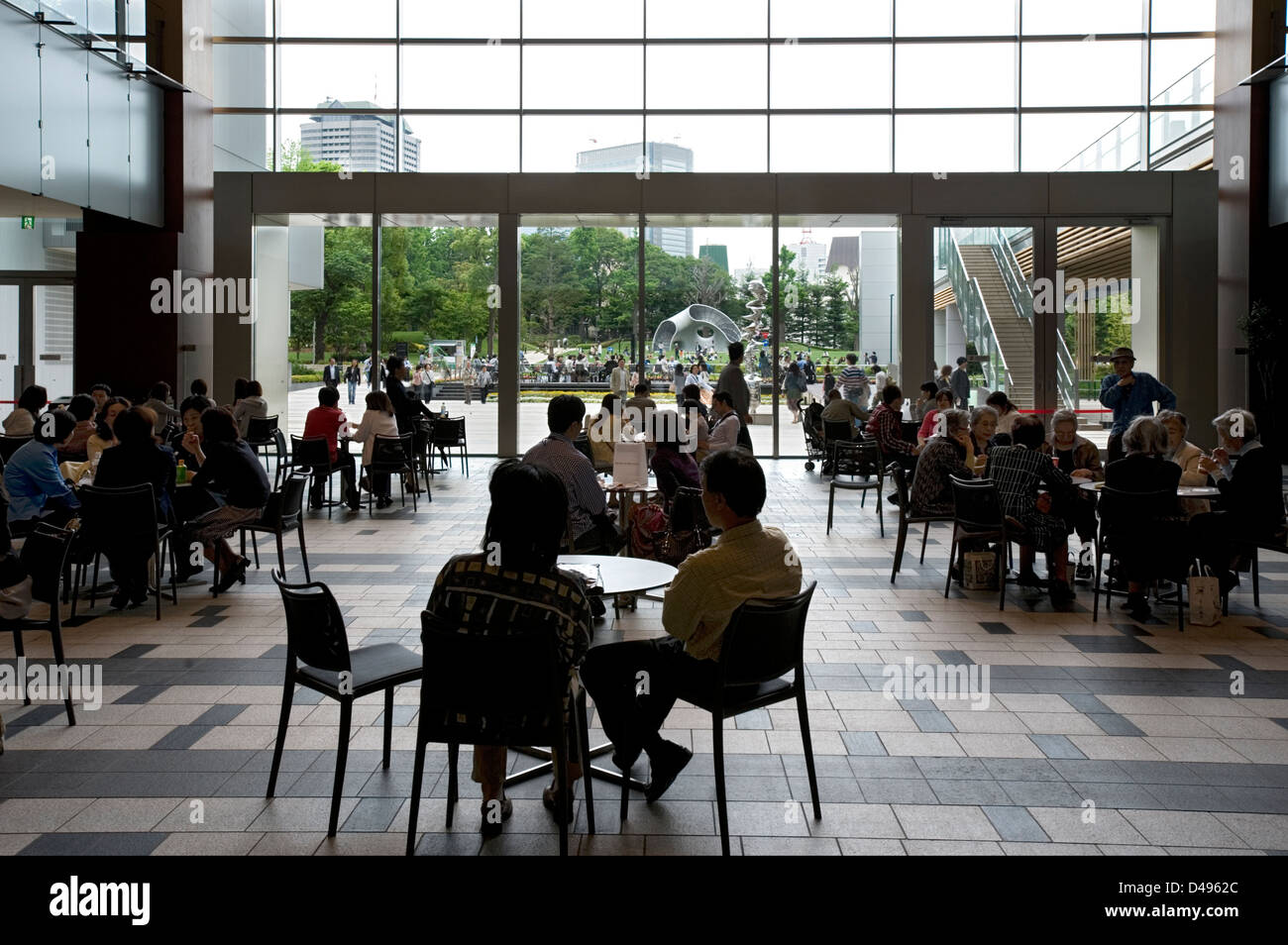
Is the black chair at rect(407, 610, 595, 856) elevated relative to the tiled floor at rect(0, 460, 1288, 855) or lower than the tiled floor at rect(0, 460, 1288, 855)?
elevated

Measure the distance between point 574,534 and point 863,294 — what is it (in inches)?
460

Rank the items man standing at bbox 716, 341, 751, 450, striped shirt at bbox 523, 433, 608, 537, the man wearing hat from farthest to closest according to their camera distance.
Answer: man standing at bbox 716, 341, 751, 450
the man wearing hat
striped shirt at bbox 523, 433, 608, 537

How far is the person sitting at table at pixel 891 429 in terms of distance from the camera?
441 inches

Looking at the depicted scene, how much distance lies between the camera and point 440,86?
17.4 m

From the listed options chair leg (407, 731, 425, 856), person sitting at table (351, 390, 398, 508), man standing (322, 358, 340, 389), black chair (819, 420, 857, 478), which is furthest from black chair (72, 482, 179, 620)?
man standing (322, 358, 340, 389)

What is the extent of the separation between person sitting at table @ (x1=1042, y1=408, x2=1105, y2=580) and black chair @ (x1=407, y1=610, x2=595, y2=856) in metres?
5.23

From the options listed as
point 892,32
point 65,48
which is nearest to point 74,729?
point 65,48

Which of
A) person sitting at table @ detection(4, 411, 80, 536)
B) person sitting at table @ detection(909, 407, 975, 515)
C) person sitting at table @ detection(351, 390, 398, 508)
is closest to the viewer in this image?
person sitting at table @ detection(4, 411, 80, 536)

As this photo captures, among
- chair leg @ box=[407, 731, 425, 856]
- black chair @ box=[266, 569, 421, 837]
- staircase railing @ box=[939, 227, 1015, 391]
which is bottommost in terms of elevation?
chair leg @ box=[407, 731, 425, 856]

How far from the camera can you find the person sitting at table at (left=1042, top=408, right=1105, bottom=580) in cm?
750

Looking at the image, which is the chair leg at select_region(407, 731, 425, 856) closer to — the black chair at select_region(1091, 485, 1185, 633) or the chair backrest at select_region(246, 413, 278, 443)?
the black chair at select_region(1091, 485, 1185, 633)

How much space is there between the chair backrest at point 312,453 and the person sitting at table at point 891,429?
5533mm

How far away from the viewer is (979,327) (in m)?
16.4

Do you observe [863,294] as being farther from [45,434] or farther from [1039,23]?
[45,434]
